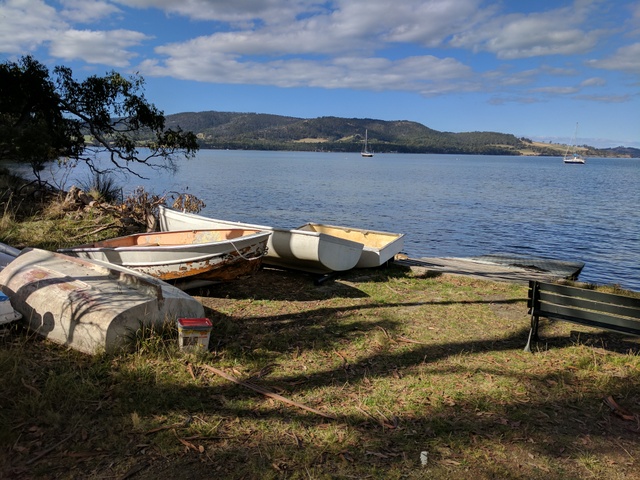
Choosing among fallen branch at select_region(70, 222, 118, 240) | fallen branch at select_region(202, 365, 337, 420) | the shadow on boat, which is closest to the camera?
fallen branch at select_region(202, 365, 337, 420)

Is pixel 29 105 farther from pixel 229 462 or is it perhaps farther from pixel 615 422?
pixel 615 422

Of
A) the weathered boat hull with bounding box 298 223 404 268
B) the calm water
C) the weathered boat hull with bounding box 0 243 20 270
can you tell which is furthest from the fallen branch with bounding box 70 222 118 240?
the calm water

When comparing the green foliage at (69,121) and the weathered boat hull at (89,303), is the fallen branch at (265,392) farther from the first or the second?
the green foliage at (69,121)

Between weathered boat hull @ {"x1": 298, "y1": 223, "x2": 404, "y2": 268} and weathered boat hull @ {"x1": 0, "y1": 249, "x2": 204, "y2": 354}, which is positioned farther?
weathered boat hull @ {"x1": 298, "y1": 223, "x2": 404, "y2": 268}

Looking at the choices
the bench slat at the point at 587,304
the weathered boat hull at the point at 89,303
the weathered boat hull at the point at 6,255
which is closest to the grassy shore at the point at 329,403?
the weathered boat hull at the point at 89,303

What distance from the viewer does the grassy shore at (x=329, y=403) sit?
3320mm

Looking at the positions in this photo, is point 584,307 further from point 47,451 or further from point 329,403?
point 47,451

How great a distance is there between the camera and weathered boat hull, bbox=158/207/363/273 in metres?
8.15

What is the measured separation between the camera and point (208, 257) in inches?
279

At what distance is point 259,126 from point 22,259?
199 metres

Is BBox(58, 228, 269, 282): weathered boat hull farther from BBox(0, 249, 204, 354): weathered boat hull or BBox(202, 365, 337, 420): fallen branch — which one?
BBox(202, 365, 337, 420): fallen branch

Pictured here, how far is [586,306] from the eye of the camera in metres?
→ 5.12

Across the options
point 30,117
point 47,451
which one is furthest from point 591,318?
point 30,117

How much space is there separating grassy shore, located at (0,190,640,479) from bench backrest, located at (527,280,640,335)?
0.45 m
